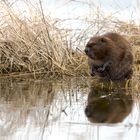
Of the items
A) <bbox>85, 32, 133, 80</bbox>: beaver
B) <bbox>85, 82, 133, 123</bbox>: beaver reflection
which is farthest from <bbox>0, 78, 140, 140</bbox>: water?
<bbox>85, 32, 133, 80</bbox>: beaver

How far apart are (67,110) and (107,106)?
41cm

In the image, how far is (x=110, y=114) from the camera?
202 inches

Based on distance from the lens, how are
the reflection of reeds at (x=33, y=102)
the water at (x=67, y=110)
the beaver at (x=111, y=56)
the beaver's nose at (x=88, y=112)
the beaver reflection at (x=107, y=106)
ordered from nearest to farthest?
the water at (x=67, y=110) < the reflection of reeds at (x=33, y=102) < the beaver reflection at (x=107, y=106) < the beaver's nose at (x=88, y=112) < the beaver at (x=111, y=56)

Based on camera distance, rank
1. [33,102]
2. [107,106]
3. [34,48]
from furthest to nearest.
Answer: [34,48], [33,102], [107,106]

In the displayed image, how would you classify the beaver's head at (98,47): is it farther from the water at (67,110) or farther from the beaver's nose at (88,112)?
the beaver's nose at (88,112)

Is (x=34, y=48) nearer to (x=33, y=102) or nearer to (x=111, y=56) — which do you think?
(x=111, y=56)

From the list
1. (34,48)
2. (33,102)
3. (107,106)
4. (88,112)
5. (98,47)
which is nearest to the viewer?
(88,112)

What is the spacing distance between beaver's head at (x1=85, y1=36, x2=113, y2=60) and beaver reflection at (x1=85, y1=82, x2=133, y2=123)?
1054 mm

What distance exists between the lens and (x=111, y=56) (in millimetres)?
7500

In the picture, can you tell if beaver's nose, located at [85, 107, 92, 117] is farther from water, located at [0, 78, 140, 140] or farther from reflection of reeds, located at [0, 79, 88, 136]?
reflection of reeds, located at [0, 79, 88, 136]

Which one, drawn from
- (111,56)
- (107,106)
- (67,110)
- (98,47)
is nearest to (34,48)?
(98,47)

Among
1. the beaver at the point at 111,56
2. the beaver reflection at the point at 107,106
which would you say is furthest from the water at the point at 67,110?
the beaver at the point at 111,56

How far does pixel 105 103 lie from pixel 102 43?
193 centimetres

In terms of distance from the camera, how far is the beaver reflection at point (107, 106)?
5.00m
